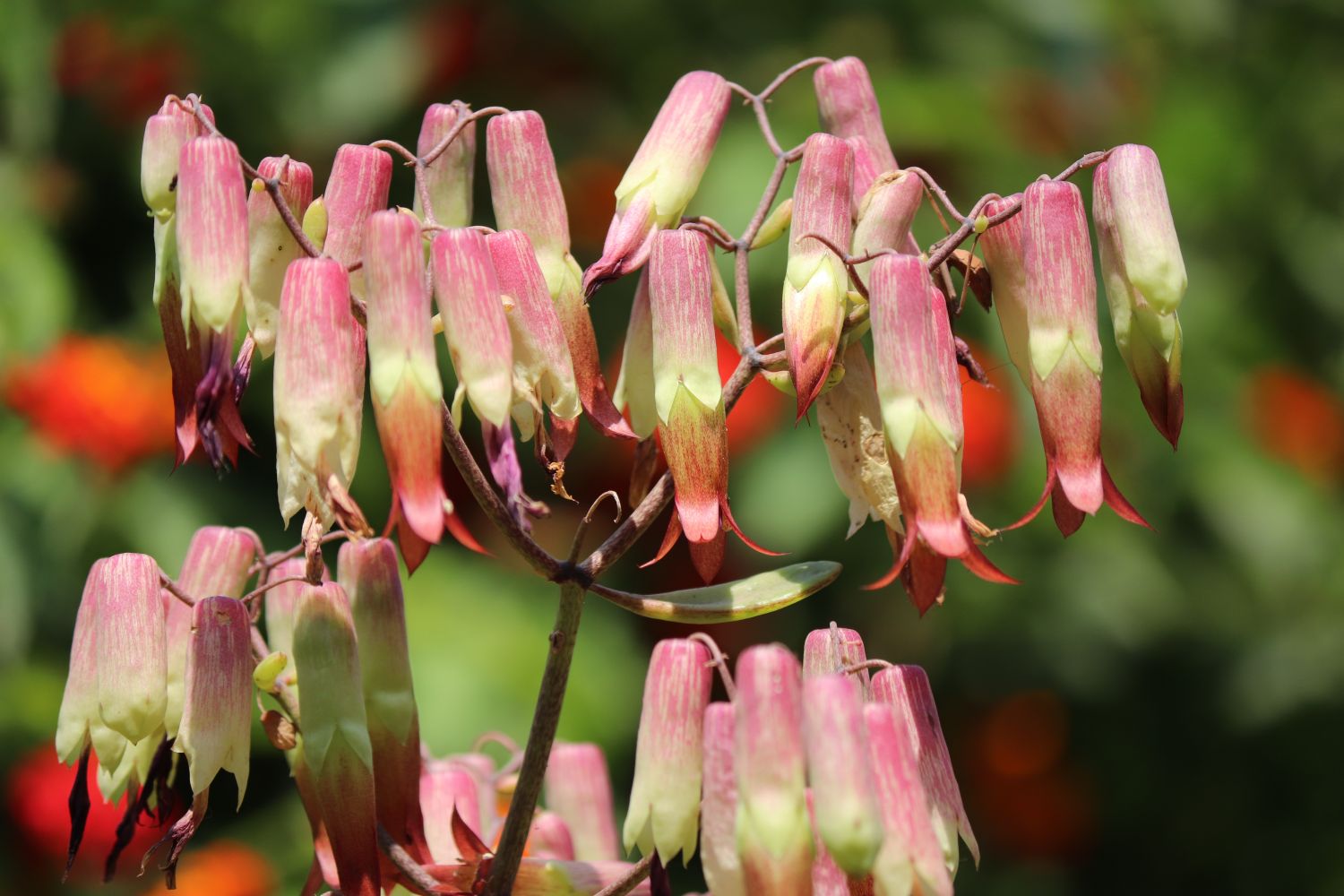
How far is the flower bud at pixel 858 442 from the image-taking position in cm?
87

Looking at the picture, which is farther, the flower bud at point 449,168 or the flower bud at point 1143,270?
the flower bud at point 449,168

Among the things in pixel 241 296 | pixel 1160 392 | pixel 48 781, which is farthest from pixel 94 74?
pixel 1160 392

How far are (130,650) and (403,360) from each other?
0.86 feet

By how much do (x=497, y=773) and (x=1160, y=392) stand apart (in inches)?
23.9

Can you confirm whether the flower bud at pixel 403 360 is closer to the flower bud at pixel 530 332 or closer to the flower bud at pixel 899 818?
the flower bud at pixel 530 332

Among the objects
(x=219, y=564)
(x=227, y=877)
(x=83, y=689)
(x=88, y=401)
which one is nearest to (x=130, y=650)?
(x=83, y=689)

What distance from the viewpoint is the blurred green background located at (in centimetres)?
232

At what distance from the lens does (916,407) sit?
2.55 ft

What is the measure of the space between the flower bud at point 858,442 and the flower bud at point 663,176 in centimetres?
13

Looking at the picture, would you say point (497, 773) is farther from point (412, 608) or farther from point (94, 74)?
point (94, 74)

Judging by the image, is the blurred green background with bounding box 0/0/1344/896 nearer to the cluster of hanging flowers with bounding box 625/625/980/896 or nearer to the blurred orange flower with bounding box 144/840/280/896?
the blurred orange flower with bounding box 144/840/280/896

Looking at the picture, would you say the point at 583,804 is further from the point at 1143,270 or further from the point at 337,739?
the point at 1143,270

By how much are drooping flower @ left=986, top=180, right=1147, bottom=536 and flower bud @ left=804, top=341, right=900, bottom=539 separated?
86mm

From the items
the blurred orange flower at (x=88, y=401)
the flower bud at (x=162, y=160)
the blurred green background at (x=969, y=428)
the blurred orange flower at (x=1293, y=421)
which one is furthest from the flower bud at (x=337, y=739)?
the blurred orange flower at (x=1293, y=421)
